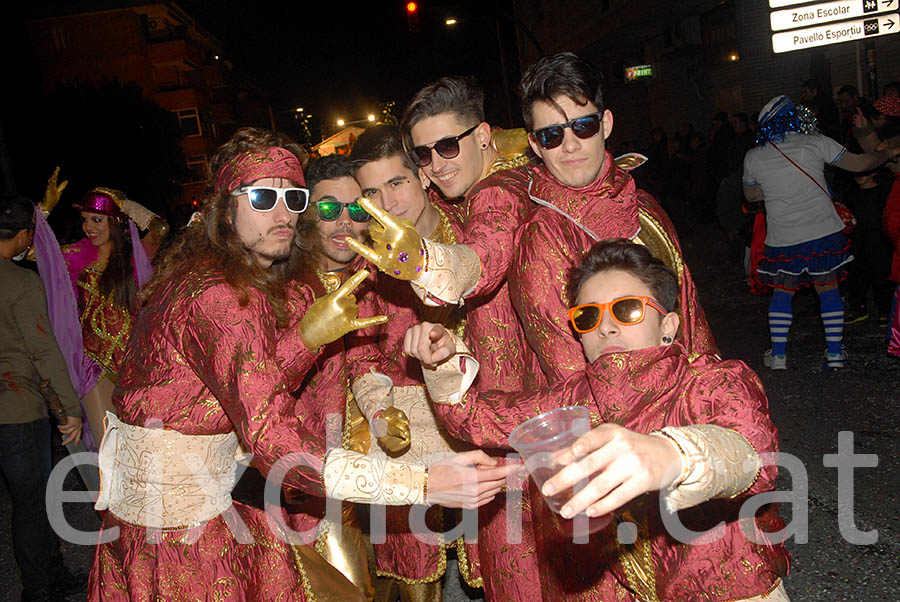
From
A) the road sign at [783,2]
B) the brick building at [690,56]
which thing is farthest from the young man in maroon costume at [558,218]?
the road sign at [783,2]

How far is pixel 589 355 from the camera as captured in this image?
214 cm

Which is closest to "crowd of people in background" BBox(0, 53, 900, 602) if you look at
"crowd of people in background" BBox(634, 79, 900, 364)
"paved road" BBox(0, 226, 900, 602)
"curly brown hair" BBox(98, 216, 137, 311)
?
"paved road" BBox(0, 226, 900, 602)

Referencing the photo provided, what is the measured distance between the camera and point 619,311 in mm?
2051

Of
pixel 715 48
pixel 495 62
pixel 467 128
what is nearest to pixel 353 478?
pixel 467 128

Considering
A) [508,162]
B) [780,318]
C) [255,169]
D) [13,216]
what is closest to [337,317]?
[255,169]

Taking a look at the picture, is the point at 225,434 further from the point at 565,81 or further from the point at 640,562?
the point at 565,81

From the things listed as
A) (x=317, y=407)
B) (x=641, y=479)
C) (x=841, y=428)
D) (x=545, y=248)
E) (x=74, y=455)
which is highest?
(x=545, y=248)

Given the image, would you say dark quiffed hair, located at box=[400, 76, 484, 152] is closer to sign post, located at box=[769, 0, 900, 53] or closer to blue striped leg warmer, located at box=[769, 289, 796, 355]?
blue striped leg warmer, located at box=[769, 289, 796, 355]

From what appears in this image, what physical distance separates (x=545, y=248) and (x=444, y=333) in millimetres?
472

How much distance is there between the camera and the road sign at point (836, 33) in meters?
9.03

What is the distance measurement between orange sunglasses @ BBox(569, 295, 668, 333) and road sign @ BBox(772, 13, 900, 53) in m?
9.14

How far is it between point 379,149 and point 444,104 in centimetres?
39

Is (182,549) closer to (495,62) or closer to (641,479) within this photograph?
(641,479)

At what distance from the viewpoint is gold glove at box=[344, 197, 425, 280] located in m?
1.92
